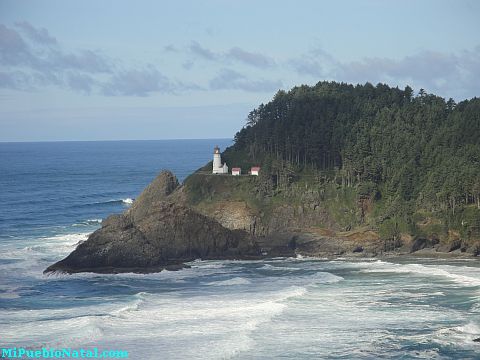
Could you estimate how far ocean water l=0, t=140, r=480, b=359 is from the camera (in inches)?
2408

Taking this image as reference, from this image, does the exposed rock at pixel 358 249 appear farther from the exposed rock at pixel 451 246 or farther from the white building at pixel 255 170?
the white building at pixel 255 170

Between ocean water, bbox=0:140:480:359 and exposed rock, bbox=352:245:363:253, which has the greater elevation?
exposed rock, bbox=352:245:363:253

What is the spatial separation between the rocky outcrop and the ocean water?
2.49 m

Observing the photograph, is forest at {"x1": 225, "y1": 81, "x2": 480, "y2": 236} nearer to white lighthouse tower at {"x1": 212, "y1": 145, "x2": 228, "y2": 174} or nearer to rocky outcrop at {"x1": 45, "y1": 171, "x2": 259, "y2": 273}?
white lighthouse tower at {"x1": 212, "y1": 145, "x2": 228, "y2": 174}

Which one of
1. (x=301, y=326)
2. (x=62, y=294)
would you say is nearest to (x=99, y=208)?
(x=62, y=294)

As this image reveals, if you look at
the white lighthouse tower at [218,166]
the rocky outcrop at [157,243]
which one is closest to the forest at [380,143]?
the white lighthouse tower at [218,166]

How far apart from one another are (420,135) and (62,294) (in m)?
58.5

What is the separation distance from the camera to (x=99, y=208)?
149 m

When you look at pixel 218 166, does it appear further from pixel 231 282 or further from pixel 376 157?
pixel 231 282

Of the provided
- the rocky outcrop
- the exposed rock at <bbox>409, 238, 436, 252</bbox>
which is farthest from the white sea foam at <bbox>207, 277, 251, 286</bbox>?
the exposed rock at <bbox>409, 238, 436, 252</bbox>

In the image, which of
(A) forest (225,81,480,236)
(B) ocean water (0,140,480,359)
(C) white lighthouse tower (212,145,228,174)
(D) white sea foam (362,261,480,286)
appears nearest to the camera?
(B) ocean water (0,140,480,359)

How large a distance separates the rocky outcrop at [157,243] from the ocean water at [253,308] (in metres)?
2.49

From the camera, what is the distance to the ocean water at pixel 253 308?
2408 inches

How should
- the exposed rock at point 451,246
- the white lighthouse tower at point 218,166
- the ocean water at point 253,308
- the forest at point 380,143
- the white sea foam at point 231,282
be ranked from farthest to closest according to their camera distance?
the white lighthouse tower at point 218,166 < the forest at point 380,143 < the exposed rock at point 451,246 < the white sea foam at point 231,282 < the ocean water at point 253,308
